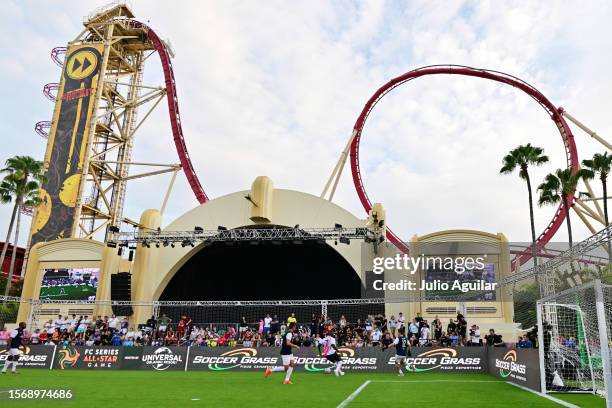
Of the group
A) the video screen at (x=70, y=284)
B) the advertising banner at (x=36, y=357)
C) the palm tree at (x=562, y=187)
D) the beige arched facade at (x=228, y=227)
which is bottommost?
the advertising banner at (x=36, y=357)

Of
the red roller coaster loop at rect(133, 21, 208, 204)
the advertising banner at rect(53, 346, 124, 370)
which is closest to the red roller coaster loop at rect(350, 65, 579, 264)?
the red roller coaster loop at rect(133, 21, 208, 204)

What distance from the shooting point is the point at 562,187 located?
3416 cm

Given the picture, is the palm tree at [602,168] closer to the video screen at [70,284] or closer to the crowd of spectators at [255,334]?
the crowd of spectators at [255,334]

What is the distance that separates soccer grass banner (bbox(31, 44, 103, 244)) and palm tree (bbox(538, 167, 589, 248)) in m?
38.1

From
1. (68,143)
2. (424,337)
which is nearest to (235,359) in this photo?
(424,337)

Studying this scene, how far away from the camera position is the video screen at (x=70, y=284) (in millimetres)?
34219

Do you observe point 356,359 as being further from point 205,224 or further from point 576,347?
point 205,224

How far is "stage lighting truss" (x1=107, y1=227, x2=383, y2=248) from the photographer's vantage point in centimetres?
2883

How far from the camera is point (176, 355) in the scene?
2075 centimetres

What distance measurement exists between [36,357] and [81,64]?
34847 mm

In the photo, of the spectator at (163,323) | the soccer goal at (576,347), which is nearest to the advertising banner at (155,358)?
the spectator at (163,323)

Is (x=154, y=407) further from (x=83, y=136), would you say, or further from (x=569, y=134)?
(x=83, y=136)

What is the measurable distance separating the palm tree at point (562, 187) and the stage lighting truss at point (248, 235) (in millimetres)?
14244

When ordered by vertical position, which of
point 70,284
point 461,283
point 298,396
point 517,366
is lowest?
point 298,396
